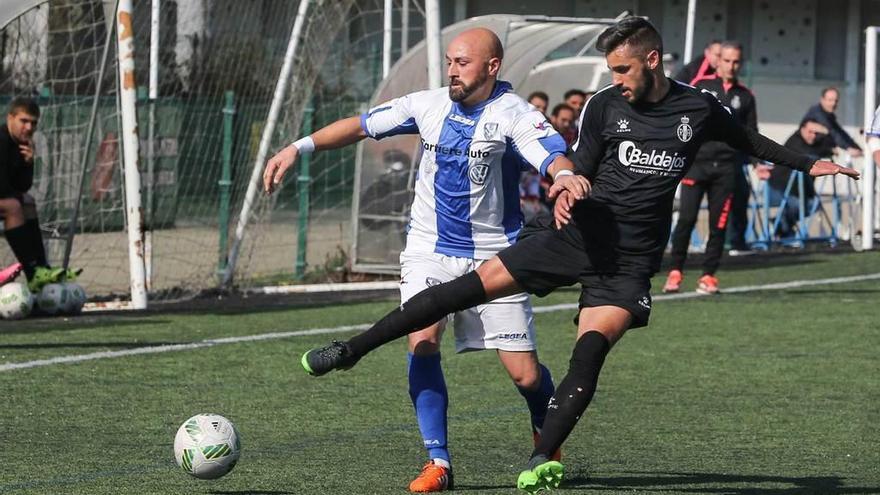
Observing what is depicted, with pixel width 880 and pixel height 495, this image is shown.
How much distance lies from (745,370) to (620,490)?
4192mm

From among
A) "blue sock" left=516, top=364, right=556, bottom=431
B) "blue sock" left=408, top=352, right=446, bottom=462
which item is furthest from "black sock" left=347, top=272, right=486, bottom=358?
"blue sock" left=516, top=364, right=556, bottom=431

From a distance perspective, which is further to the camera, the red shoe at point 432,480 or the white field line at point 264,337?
the white field line at point 264,337

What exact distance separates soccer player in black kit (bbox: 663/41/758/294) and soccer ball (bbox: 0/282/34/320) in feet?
17.9

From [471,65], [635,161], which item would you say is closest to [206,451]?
[471,65]

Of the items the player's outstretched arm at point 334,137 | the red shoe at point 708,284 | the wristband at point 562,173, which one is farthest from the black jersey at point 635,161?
the red shoe at point 708,284

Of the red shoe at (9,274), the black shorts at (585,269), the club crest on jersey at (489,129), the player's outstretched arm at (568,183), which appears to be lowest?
the red shoe at (9,274)

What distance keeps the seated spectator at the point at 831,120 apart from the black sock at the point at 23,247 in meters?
10.7

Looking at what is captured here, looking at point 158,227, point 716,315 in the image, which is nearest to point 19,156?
point 158,227

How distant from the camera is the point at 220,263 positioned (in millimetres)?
15398

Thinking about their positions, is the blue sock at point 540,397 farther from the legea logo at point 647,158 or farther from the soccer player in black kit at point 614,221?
the legea logo at point 647,158

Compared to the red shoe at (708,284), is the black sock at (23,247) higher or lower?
higher

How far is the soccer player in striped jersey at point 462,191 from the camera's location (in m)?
6.55

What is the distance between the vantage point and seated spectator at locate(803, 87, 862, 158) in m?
20.1

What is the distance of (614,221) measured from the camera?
6305 millimetres
